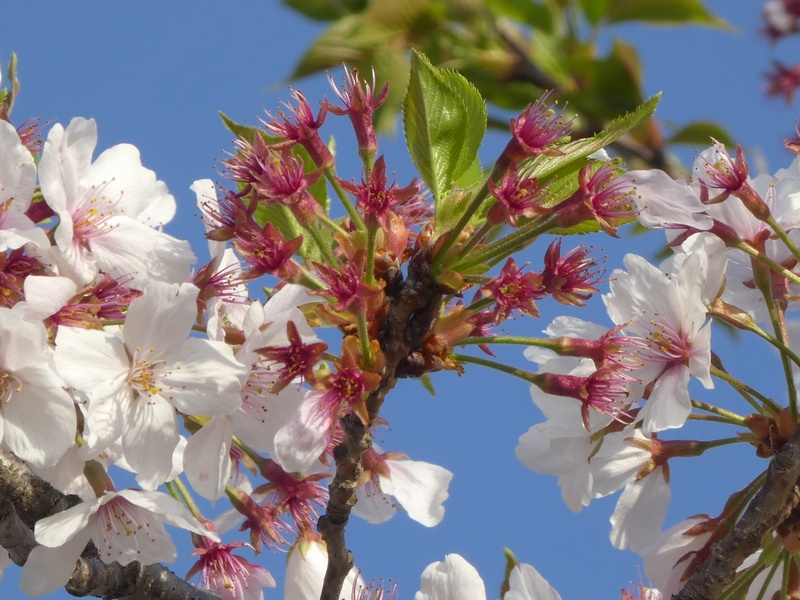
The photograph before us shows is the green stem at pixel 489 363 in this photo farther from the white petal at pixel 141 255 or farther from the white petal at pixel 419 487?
the white petal at pixel 141 255

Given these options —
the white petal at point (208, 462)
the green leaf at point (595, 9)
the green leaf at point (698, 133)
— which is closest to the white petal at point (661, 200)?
the white petal at point (208, 462)

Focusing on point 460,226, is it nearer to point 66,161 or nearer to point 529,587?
point 66,161

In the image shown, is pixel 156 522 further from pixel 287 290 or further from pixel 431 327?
pixel 431 327

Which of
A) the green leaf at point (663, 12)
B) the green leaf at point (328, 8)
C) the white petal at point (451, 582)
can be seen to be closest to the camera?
the white petal at point (451, 582)

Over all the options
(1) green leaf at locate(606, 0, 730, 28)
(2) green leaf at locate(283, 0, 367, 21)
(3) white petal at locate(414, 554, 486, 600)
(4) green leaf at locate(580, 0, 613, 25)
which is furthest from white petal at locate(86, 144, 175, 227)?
(2) green leaf at locate(283, 0, 367, 21)

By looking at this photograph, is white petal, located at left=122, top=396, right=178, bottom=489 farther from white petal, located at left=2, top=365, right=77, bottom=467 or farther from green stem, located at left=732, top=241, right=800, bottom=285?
green stem, located at left=732, top=241, right=800, bottom=285

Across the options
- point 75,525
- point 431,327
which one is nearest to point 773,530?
point 431,327
